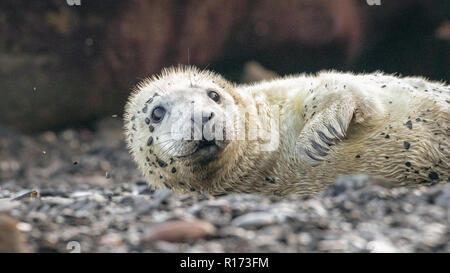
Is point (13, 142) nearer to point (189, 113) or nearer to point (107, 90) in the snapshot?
point (107, 90)

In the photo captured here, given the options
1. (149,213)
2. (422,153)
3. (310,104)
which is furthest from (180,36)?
(149,213)

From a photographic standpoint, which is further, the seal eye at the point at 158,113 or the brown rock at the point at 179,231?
the seal eye at the point at 158,113

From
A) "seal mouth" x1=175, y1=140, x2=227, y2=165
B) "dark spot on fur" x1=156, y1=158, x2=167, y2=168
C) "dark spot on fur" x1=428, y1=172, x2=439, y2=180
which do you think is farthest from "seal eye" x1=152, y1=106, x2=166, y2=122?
"dark spot on fur" x1=428, y1=172, x2=439, y2=180

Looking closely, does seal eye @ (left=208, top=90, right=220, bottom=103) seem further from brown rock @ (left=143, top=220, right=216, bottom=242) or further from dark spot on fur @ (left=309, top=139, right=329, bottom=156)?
brown rock @ (left=143, top=220, right=216, bottom=242)

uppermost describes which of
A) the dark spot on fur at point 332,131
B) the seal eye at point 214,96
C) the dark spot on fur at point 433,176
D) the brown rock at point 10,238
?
the seal eye at point 214,96

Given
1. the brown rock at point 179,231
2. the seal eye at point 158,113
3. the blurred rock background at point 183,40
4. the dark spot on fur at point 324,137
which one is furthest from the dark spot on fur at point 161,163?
the blurred rock background at point 183,40

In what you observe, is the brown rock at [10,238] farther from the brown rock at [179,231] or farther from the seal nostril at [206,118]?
the seal nostril at [206,118]
